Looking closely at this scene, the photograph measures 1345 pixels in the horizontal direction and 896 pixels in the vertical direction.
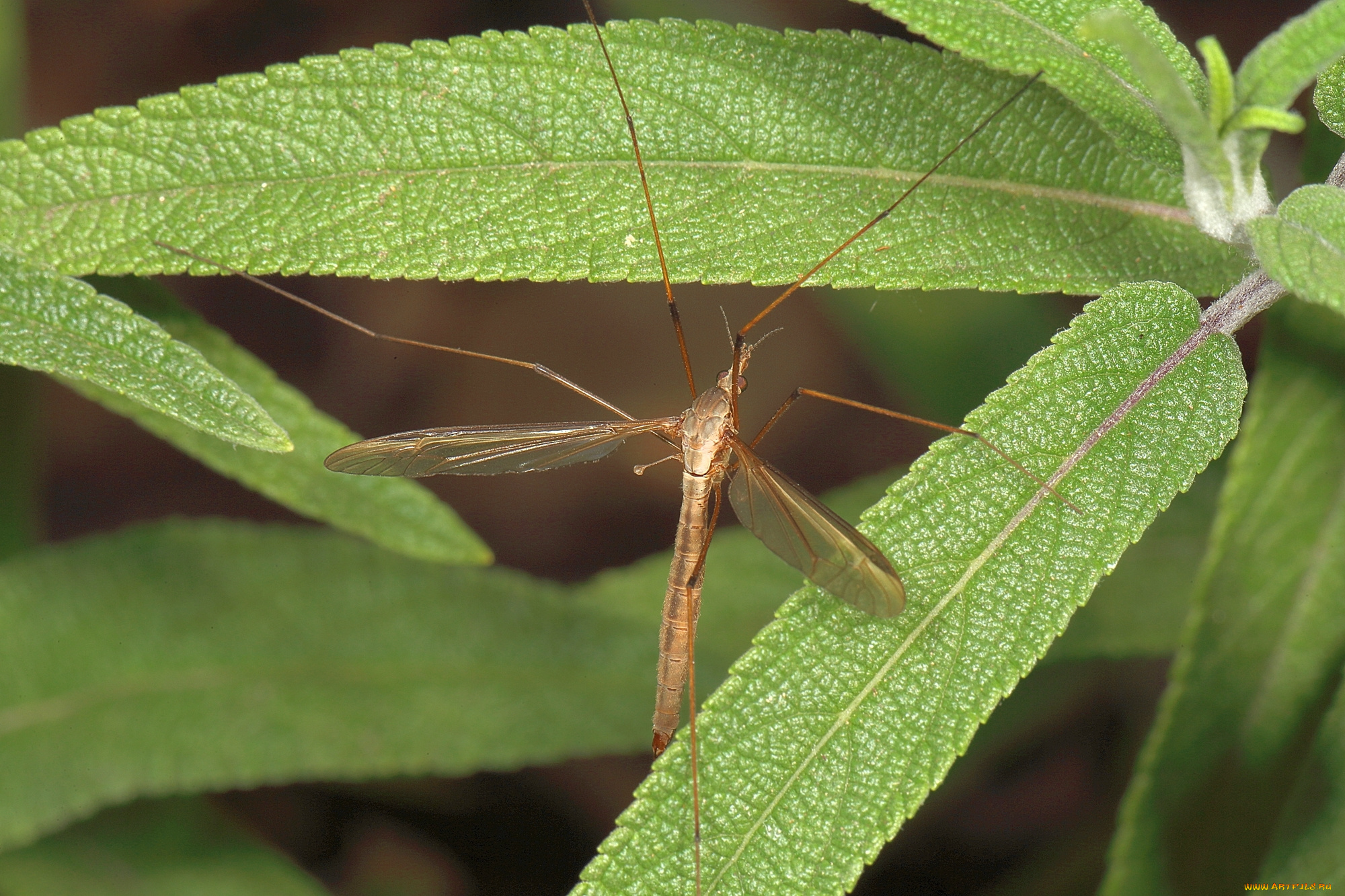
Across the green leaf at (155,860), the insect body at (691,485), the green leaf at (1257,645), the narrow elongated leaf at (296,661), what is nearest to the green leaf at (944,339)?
the narrow elongated leaf at (296,661)

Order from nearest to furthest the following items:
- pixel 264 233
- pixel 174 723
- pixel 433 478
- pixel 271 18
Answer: pixel 264 233 → pixel 174 723 → pixel 433 478 → pixel 271 18

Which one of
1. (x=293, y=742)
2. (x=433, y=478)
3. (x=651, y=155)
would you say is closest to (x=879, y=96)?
(x=651, y=155)

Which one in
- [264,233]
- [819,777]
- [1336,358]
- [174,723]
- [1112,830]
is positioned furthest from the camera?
[1112,830]

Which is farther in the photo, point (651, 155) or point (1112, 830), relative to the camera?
point (1112, 830)

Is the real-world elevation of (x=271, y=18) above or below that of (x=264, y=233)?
above

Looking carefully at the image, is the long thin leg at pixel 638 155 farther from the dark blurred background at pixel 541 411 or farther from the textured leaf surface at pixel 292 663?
the dark blurred background at pixel 541 411

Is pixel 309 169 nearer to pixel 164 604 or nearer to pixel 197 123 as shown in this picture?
pixel 197 123
